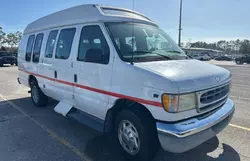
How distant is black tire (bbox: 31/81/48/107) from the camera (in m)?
6.77

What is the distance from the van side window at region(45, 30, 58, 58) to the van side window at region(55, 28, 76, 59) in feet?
1.11

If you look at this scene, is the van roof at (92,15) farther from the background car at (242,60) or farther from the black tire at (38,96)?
the background car at (242,60)

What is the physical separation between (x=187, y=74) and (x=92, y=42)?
1870 mm

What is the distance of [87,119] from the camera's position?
14.3 feet

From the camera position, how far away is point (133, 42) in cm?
385

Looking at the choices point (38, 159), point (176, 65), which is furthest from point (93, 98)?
point (176, 65)

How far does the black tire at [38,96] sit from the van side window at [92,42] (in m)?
2.93

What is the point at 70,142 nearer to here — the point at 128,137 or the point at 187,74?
the point at 128,137

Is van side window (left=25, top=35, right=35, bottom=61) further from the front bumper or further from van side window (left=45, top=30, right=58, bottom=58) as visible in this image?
the front bumper

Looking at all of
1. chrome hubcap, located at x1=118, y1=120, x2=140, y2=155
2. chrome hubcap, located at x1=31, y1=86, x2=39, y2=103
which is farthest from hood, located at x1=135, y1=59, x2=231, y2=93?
chrome hubcap, located at x1=31, y1=86, x2=39, y2=103

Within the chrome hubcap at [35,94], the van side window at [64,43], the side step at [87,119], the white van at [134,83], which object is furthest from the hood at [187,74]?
the chrome hubcap at [35,94]

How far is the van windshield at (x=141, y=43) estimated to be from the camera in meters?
3.68

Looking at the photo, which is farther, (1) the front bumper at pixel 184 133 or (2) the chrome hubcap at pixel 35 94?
(2) the chrome hubcap at pixel 35 94

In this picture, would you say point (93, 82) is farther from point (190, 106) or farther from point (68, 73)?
point (190, 106)
